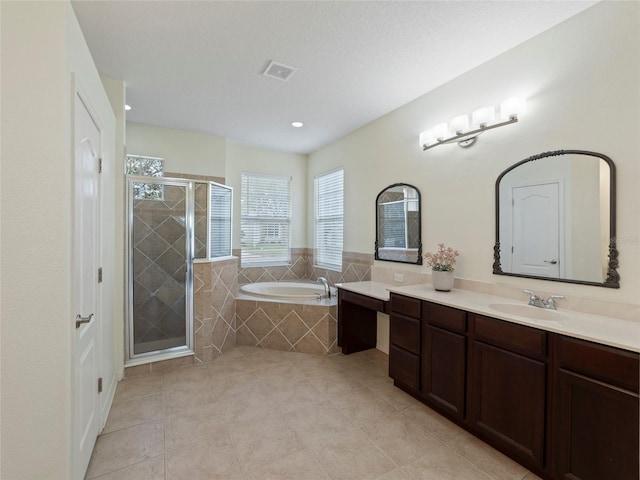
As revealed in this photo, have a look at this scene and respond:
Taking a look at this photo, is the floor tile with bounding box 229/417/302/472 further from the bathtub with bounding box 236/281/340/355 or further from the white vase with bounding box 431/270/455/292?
the white vase with bounding box 431/270/455/292

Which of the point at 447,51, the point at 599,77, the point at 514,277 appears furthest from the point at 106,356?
the point at 599,77

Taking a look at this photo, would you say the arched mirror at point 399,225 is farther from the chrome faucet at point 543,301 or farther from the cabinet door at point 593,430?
the cabinet door at point 593,430

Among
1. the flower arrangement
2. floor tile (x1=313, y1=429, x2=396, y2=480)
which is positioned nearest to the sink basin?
the flower arrangement

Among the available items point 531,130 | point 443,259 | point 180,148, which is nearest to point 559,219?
point 531,130

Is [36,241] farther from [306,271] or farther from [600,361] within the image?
[306,271]

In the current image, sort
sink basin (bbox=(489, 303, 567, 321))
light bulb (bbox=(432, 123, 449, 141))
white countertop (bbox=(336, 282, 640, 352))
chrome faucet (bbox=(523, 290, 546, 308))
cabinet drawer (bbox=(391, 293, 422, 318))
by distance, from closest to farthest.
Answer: white countertop (bbox=(336, 282, 640, 352)), sink basin (bbox=(489, 303, 567, 321)), chrome faucet (bbox=(523, 290, 546, 308)), cabinet drawer (bbox=(391, 293, 422, 318)), light bulb (bbox=(432, 123, 449, 141))

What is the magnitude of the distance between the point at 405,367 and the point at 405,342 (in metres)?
0.21

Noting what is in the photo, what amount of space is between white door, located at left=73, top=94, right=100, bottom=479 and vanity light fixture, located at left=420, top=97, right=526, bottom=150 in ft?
8.45

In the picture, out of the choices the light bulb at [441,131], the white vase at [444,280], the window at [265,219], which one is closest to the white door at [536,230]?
the white vase at [444,280]

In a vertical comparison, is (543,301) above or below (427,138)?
below

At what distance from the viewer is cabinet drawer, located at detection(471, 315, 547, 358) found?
1.59 meters

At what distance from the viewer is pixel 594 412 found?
4.55 feet

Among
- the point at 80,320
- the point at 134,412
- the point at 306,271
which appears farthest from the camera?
the point at 306,271

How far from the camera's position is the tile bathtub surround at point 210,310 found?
312 cm
